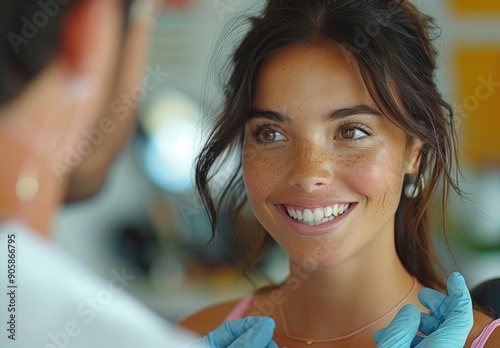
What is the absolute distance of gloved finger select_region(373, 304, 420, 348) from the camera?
0.89 metres

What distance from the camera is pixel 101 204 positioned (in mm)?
2184

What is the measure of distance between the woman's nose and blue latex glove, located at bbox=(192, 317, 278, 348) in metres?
0.20

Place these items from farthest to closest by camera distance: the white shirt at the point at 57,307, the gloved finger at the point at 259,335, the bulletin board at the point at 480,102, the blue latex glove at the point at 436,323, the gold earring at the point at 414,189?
1. the bulletin board at the point at 480,102
2. the white shirt at the point at 57,307
3. the gold earring at the point at 414,189
4. the gloved finger at the point at 259,335
5. the blue latex glove at the point at 436,323

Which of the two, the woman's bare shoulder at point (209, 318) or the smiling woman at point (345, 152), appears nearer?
the smiling woman at point (345, 152)

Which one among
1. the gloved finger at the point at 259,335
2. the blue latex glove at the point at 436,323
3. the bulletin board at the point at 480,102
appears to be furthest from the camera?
the bulletin board at the point at 480,102

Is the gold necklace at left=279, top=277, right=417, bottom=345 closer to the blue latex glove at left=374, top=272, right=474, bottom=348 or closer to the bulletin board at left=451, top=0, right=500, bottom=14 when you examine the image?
the blue latex glove at left=374, top=272, right=474, bottom=348

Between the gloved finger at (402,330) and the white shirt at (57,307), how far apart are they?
1.01m

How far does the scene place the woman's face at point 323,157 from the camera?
0.96m

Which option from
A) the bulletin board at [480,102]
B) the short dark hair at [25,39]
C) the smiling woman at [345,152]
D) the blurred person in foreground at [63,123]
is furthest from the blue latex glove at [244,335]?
the short dark hair at [25,39]

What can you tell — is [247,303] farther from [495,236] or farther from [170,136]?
[495,236]

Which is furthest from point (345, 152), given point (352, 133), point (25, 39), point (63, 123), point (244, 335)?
point (25, 39)

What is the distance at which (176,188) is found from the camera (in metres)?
2.18

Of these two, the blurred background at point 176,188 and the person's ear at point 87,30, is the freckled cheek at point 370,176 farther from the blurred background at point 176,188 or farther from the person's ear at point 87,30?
the person's ear at point 87,30

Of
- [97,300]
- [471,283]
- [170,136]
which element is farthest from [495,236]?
[97,300]
